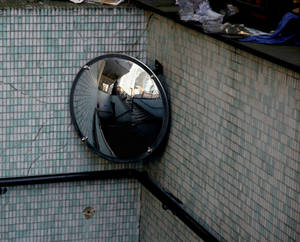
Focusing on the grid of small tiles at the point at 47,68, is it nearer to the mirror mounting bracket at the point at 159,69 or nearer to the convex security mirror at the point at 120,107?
the convex security mirror at the point at 120,107

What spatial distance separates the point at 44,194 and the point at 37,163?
0.23 m

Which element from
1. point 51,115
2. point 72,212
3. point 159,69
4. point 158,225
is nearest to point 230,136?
point 159,69

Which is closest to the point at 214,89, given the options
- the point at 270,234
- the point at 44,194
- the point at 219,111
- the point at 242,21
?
the point at 219,111

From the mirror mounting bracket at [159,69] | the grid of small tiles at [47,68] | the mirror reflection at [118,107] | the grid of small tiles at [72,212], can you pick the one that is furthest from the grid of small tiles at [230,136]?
the grid of small tiles at [72,212]

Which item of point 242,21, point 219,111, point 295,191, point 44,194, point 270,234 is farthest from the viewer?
point 44,194

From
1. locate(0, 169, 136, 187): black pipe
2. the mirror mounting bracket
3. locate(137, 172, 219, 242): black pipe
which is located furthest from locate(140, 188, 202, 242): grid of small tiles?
the mirror mounting bracket

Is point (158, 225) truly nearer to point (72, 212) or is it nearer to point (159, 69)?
point (72, 212)

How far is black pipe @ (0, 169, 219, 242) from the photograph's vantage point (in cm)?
444

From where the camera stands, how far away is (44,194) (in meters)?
4.88

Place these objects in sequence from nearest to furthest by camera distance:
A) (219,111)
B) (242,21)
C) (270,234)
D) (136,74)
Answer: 1. (270,234)
2. (219,111)
3. (242,21)
4. (136,74)

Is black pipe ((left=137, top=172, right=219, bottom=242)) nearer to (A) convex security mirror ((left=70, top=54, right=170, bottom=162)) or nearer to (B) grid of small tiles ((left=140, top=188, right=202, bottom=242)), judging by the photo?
(B) grid of small tiles ((left=140, top=188, right=202, bottom=242))

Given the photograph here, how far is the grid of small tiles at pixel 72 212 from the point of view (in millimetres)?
4867

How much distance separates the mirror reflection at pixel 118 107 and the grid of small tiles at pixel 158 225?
419 mm

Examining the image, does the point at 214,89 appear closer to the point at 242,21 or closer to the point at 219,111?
the point at 219,111
